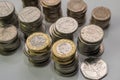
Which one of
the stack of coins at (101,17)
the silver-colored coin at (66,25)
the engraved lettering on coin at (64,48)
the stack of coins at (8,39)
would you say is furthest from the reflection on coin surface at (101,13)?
the stack of coins at (8,39)

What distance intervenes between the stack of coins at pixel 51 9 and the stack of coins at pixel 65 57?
21cm

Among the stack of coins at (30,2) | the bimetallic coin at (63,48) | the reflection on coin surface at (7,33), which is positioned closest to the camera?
the bimetallic coin at (63,48)

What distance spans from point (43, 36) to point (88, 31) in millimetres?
209

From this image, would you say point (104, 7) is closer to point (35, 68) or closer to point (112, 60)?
point (112, 60)

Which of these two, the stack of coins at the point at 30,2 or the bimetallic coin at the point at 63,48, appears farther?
the stack of coins at the point at 30,2

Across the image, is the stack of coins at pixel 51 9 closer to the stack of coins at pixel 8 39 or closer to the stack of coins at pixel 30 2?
the stack of coins at pixel 30 2

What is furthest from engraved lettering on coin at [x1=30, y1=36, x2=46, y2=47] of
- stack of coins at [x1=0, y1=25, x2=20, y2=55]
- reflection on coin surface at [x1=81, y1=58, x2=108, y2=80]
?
reflection on coin surface at [x1=81, y1=58, x2=108, y2=80]

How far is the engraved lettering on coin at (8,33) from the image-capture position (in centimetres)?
137

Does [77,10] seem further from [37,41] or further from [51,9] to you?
[37,41]

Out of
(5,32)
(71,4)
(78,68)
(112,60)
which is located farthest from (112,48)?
(5,32)

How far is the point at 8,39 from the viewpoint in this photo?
1366 millimetres

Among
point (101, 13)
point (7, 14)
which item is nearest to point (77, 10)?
point (101, 13)

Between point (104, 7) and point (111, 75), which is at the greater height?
point (104, 7)

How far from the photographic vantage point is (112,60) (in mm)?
1373
